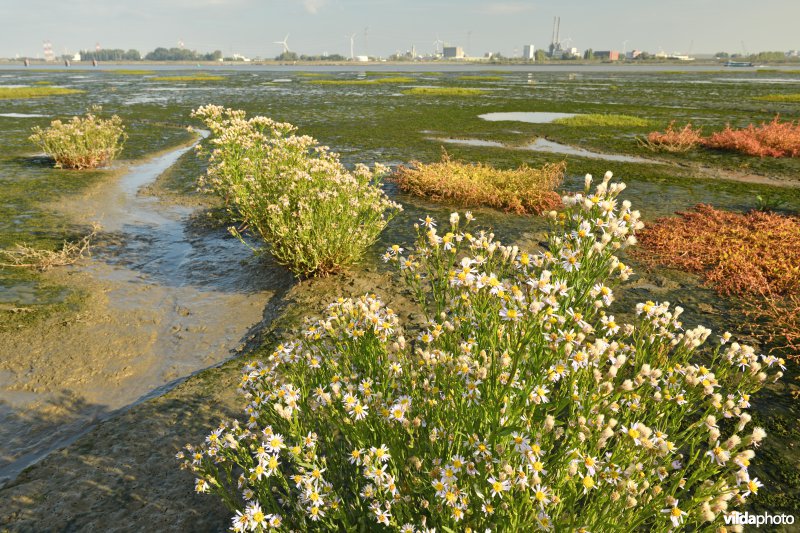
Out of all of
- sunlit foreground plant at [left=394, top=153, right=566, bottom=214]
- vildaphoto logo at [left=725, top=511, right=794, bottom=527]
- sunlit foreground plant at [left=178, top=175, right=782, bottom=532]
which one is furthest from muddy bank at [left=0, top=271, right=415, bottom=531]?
sunlit foreground plant at [left=394, top=153, right=566, bottom=214]

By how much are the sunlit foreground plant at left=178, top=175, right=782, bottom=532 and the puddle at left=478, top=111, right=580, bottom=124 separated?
29.2 m

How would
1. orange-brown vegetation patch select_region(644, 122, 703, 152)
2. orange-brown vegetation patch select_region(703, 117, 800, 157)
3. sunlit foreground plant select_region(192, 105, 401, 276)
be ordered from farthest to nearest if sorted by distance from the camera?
orange-brown vegetation patch select_region(644, 122, 703, 152) → orange-brown vegetation patch select_region(703, 117, 800, 157) → sunlit foreground plant select_region(192, 105, 401, 276)

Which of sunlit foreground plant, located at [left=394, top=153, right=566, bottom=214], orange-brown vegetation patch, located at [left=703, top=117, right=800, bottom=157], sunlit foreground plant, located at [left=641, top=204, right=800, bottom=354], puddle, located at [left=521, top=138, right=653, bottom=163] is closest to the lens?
sunlit foreground plant, located at [left=641, top=204, right=800, bottom=354]

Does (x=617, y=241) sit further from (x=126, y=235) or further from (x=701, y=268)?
(x=126, y=235)

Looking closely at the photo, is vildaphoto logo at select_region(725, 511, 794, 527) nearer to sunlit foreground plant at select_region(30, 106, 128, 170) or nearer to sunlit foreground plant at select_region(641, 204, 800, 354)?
sunlit foreground plant at select_region(641, 204, 800, 354)

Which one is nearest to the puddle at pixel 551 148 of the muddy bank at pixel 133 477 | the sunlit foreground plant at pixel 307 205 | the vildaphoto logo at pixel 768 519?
the sunlit foreground plant at pixel 307 205

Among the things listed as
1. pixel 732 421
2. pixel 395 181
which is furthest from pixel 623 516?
pixel 395 181

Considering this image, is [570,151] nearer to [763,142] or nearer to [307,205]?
[763,142]

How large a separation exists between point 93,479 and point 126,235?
302 inches

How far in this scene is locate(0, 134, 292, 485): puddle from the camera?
4.93 meters

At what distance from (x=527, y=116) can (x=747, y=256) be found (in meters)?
27.1

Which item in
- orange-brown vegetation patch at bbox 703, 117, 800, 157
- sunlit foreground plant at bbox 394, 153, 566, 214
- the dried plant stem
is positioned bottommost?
the dried plant stem

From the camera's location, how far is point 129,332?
657 centimetres

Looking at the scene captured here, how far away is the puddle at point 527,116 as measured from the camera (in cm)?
3061
